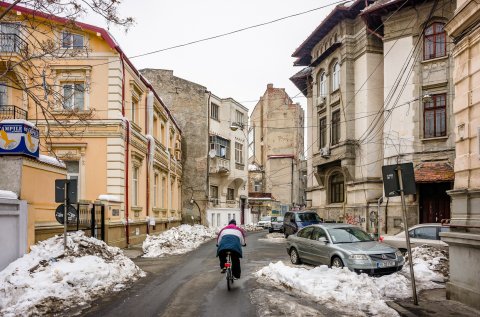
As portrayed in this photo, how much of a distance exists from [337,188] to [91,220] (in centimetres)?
1902

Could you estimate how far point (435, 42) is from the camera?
23.3 meters

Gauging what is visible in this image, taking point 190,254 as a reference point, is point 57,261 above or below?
above

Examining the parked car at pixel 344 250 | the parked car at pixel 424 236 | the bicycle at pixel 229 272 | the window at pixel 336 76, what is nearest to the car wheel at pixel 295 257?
the parked car at pixel 344 250

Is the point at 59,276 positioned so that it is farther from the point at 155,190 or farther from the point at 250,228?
the point at 250,228

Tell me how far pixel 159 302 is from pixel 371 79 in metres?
21.6

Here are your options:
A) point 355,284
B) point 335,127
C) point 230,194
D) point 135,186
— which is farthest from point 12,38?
point 230,194

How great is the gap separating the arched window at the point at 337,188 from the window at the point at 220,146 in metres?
13.2

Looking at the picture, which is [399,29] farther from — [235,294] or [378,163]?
[235,294]

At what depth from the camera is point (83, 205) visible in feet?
52.3

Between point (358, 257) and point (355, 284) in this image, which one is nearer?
point (355, 284)

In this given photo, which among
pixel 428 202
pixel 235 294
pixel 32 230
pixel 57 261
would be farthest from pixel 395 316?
pixel 428 202

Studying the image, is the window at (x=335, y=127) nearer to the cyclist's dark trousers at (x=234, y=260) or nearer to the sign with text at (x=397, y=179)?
the cyclist's dark trousers at (x=234, y=260)

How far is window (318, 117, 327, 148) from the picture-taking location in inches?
1254

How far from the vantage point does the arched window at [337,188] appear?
30538 mm
